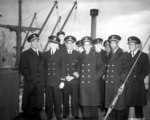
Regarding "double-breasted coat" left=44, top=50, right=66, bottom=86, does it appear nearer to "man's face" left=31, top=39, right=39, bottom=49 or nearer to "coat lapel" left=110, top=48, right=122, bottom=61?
"man's face" left=31, top=39, right=39, bottom=49

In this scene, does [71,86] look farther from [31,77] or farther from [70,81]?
[31,77]

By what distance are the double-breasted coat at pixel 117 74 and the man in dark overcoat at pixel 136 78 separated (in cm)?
40

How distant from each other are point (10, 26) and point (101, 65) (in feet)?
57.2

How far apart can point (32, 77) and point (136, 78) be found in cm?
232

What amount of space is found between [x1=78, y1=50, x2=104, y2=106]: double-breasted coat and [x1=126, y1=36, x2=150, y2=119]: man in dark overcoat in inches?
28.5

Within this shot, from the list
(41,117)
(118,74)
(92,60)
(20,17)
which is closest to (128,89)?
(118,74)

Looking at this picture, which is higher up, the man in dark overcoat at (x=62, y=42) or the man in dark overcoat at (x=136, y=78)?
the man in dark overcoat at (x=62, y=42)

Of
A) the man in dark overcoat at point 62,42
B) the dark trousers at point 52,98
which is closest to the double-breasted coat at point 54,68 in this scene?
the dark trousers at point 52,98

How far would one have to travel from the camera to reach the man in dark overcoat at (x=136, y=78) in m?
5.30

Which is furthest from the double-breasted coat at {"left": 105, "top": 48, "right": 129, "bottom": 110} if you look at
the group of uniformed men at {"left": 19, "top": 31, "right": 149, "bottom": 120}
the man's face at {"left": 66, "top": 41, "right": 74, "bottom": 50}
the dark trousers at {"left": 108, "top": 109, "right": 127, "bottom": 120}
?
the man's face at {"left": 66, "top": 41, "right": 74, "bottom": 50}

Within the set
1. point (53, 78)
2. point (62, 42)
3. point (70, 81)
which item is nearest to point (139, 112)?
point (70, 81)

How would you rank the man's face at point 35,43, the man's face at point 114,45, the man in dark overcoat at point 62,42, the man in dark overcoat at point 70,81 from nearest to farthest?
the man's face at point 114,45 → the man's face at point 35,43 → the man in dark overcoat at point 70,81 → the man in dark overcoat at point 62,42

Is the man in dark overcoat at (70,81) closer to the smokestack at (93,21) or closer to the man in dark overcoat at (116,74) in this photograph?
the man in dark overcoat at (116,74)

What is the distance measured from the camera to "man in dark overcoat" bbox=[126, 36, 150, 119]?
5297 millimetres
